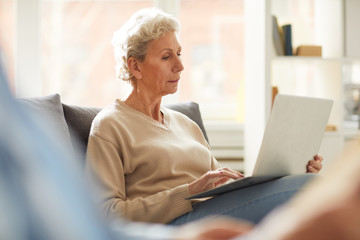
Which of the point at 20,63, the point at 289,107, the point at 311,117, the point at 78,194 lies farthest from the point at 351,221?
the point at 20,63

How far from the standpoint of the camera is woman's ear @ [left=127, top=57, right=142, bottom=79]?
5.32 feet

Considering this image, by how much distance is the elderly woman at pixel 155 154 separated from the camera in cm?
126

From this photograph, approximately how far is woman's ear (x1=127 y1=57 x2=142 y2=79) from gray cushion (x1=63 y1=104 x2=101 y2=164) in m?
0.21

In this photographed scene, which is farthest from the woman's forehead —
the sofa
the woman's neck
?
the sofa

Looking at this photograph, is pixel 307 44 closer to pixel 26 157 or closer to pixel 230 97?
pixel 230 97

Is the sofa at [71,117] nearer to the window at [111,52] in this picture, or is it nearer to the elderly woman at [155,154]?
the elderly woman at [155,154]

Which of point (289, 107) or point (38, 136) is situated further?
point (289, 107)

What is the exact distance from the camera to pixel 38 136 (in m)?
0.36

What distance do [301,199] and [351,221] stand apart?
1.9 inches

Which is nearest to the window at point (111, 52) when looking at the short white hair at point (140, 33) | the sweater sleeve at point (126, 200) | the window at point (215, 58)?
the window at point (215, 58)

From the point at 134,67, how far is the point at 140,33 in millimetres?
129

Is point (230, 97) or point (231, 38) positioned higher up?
point (231, 38)

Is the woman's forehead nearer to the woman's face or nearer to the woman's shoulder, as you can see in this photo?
the woman's face

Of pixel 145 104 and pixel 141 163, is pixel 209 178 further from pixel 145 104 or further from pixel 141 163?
pixel 145 104
